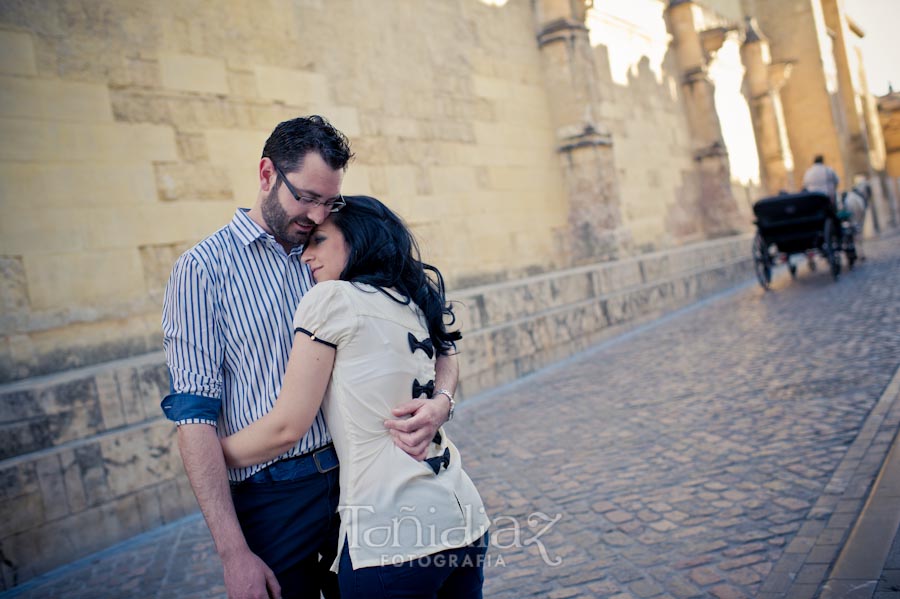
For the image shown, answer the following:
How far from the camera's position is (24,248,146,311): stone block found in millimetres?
5066

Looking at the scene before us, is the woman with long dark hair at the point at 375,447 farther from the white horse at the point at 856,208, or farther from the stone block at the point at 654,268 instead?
the white horse at the point at 856,208

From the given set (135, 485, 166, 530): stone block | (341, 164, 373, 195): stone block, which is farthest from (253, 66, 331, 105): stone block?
(135, 485, 166, 530): stone block

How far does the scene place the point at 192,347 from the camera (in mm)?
1744

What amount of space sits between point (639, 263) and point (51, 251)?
8.32 metres

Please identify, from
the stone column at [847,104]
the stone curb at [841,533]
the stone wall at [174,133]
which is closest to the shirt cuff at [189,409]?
the stone curb at [841,533]

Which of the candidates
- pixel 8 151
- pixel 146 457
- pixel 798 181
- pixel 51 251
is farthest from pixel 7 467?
pixel 798 181

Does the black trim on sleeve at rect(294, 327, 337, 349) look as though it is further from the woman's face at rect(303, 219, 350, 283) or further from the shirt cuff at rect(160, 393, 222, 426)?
the shirt cuff at rect(160, 393, 222, 426)

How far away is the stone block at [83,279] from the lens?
5066 millimetres

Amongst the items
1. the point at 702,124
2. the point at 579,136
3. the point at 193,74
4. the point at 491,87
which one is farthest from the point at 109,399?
the point at 702,124

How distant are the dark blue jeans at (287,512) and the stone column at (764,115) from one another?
20.7 m

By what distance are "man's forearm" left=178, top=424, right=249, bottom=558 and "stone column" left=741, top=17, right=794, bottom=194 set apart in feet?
68.6

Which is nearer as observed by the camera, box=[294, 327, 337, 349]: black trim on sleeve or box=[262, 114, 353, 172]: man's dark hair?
box=[294, 327, 337, 349]: black trim on sleeve

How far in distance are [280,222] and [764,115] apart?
2107 cm

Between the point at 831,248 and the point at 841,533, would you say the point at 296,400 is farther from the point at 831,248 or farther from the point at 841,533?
the point at 831,248
